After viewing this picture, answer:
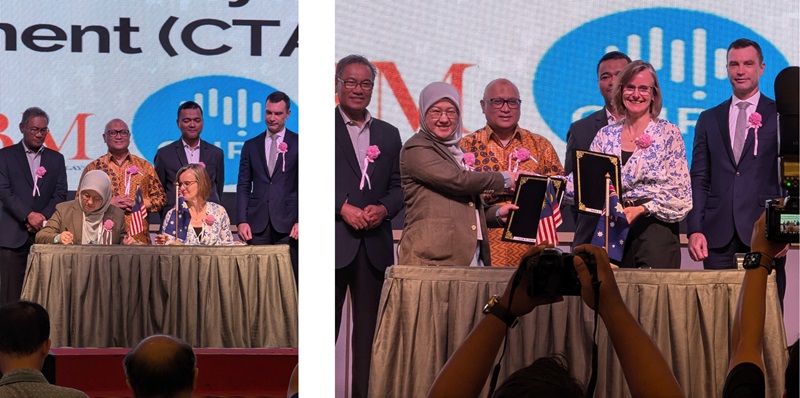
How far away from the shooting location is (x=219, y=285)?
3.34 m

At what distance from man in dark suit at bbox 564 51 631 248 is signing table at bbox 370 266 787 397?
235mm

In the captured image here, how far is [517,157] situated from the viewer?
3.09 meters

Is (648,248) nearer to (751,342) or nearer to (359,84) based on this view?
(359,84)

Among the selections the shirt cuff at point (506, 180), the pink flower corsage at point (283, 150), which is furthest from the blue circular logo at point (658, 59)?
the pink flower corsage at point (283, 150)

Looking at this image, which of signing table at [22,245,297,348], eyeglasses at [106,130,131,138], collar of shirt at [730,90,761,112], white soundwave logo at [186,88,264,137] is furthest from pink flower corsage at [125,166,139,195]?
collar of shirt at [730,90,761,112]

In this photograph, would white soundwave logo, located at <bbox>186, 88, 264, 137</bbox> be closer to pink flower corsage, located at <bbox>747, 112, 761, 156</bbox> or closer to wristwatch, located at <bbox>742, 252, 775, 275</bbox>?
pink flower corsage, located at <bbox>747, 112, 761, 156</bbox>

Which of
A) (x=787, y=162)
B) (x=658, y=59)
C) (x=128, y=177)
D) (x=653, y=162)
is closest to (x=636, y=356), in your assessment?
(x=787, y=162)

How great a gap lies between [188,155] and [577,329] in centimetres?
146

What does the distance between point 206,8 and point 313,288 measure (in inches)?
51.3

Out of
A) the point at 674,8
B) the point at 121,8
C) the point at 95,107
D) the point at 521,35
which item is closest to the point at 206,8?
the point at 121,8

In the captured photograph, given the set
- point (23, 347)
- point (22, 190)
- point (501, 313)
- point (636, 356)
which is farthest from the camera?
point (22, 190)

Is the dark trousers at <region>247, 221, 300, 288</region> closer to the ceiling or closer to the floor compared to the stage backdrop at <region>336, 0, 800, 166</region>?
closer to the floor

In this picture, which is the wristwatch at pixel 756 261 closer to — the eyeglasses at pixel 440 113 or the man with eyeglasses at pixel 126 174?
the eyeglasses at pixel 440 113

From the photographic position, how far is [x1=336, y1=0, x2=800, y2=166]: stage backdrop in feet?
9.78
